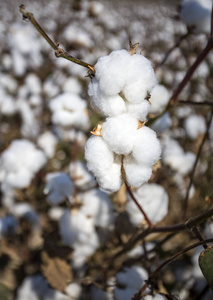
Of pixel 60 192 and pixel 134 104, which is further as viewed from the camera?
pixel 60 192

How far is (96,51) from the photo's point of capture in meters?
6.32

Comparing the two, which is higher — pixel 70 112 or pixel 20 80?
pixel 20 80

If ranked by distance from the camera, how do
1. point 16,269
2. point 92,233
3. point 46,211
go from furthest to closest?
point 46,211
point 16,269
point 92,233

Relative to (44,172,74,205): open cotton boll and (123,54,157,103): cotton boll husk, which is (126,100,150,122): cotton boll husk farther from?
(44,172,74,205): open cotton boll

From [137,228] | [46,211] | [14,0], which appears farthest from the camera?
[14,0]

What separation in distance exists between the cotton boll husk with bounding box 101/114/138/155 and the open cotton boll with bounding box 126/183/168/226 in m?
0.87

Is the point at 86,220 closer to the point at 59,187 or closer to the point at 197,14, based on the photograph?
the point at 59,187

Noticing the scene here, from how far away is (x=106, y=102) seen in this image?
0.73 meters

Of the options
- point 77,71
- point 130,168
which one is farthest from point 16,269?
point 77,71

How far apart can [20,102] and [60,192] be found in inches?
112

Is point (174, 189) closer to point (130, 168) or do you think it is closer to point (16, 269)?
point (16, 269)

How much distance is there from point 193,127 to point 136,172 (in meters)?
3.09

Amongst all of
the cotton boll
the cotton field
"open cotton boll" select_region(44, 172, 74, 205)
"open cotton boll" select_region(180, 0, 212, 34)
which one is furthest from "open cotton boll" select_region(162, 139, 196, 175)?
the cotton boll

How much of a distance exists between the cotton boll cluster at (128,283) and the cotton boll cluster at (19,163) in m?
0.82
